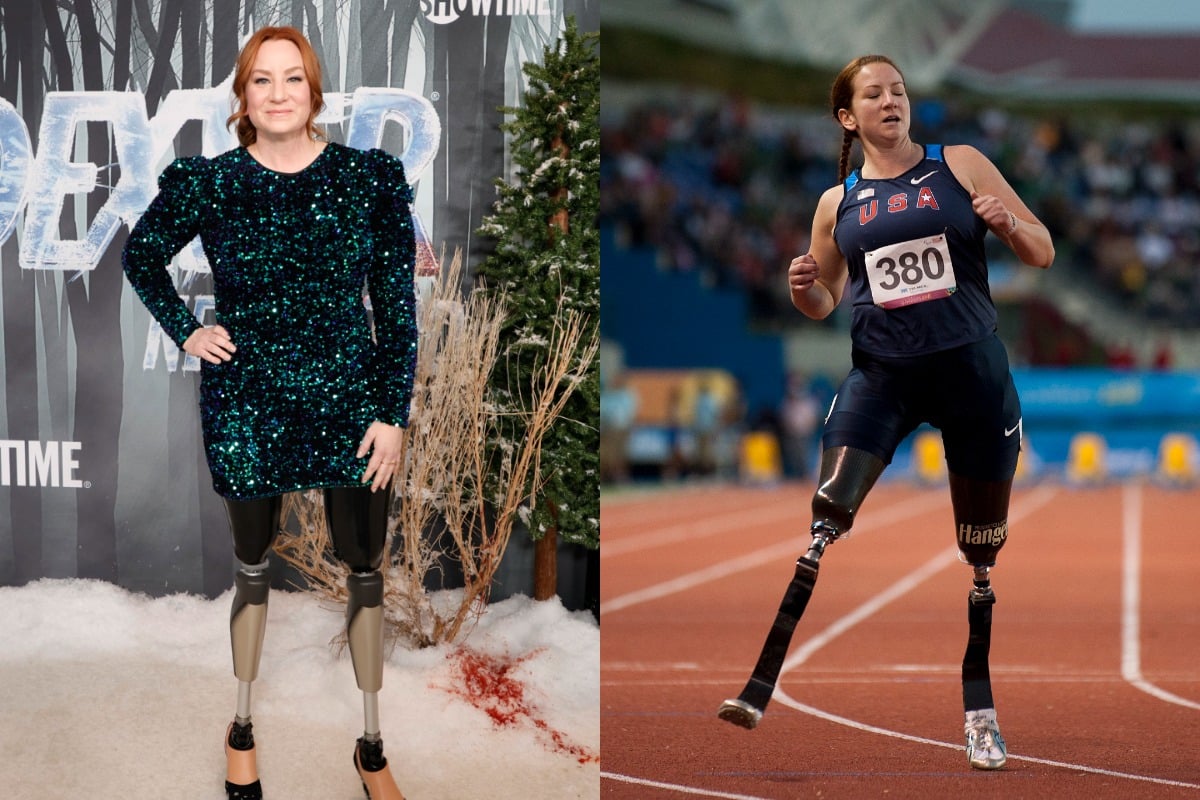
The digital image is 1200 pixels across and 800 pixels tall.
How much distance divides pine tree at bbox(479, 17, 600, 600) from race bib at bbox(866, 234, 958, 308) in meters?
1.87

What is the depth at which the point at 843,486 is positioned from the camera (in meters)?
4.27


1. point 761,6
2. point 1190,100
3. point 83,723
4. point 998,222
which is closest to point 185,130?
point 83,723

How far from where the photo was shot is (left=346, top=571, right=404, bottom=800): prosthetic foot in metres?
4.03

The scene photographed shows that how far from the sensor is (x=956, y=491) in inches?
176

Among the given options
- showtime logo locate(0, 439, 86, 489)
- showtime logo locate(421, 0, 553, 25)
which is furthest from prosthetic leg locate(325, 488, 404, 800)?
showtime logo locate(0, 439, 86, 489)

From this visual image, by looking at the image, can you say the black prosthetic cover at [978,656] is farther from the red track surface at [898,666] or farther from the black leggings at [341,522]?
the black leggings at [341,522]

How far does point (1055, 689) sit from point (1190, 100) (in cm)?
3091

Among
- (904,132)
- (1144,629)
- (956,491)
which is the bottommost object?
(1144,629)

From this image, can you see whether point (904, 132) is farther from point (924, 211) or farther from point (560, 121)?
point (560, 121)

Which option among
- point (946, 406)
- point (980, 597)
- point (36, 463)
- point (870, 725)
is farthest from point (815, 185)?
point (946, 406)

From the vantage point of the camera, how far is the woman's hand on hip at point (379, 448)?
3.86 m

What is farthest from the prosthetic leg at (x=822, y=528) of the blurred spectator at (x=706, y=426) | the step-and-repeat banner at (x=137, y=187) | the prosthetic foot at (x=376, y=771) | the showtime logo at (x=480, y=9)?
the blurred spectator at (x=706, y=426)

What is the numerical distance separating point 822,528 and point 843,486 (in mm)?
150

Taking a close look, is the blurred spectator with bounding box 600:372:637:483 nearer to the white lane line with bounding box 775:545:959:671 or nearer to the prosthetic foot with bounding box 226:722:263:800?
the white lane line with bounding box 775:545:959:671
